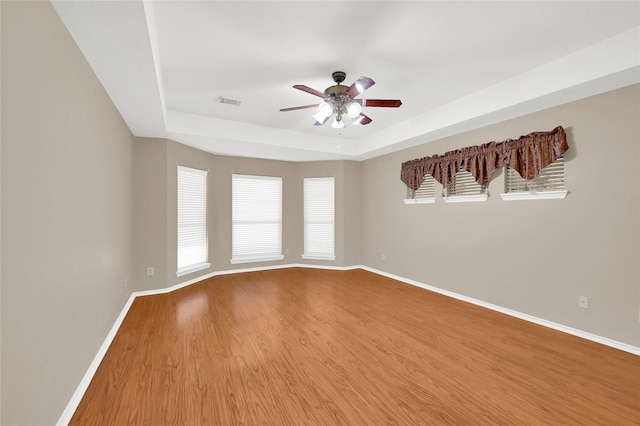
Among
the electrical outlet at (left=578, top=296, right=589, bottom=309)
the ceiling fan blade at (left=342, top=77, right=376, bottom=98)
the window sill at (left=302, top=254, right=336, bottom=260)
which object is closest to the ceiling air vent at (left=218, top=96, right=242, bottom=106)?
the ceiling fan blade at (left=342, top=77, right=376, bottom=98)

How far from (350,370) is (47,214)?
2.26 m

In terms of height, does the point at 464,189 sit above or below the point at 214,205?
above

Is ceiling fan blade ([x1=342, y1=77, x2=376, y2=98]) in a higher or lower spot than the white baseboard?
higher

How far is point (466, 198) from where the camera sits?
13.4 feet

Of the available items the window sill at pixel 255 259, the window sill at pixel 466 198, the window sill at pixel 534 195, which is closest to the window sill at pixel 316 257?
the window sill at pixel 255 259

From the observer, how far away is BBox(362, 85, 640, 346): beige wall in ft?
8.66

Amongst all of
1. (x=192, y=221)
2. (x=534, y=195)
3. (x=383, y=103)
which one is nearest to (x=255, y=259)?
(x=192, y=221)

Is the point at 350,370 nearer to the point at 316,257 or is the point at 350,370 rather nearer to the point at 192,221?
the point at 192,221

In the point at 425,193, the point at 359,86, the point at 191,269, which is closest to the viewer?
the point at 359,86

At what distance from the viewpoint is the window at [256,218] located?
5.84 meters

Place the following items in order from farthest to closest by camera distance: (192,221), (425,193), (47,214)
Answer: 1. (192,221)
2. (425,193)
3. (47,214)

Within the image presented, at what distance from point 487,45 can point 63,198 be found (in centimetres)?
352

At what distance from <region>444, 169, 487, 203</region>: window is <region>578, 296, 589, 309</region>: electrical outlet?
4.88 feet

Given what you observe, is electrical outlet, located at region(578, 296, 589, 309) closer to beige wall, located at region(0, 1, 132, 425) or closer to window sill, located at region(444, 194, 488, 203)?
window sill, located at region(444, 194, 488, 203)
